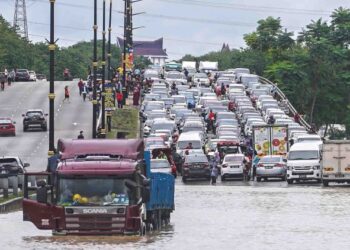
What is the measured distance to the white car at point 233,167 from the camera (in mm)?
70438

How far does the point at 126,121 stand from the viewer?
311ft

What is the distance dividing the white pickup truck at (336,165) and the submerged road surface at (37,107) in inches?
504

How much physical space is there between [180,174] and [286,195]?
59.3ft

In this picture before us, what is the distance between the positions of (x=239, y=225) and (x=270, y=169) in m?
28.5

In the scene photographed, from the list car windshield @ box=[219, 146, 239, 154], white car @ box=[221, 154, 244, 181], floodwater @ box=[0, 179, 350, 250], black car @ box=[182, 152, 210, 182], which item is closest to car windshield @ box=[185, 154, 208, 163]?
black car @ box=[182, 152, 210, 182]

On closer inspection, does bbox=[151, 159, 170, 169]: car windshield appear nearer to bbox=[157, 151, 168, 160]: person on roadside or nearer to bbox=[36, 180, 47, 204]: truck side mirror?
bbox=[157, 151, 168, 160]: person on roadside

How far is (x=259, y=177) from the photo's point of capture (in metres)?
69.6

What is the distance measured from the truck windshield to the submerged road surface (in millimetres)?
34781

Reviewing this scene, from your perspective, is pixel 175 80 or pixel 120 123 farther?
pixel 175 80

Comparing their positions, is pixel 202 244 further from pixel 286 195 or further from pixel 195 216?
pixel 286 195

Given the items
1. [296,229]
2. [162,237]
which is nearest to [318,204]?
[296,229]

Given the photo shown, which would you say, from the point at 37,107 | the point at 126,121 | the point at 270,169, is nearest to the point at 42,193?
the point at 270,169

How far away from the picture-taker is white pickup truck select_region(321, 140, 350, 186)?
64.8 m

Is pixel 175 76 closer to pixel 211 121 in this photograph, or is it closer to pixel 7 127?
pixel 211 121
